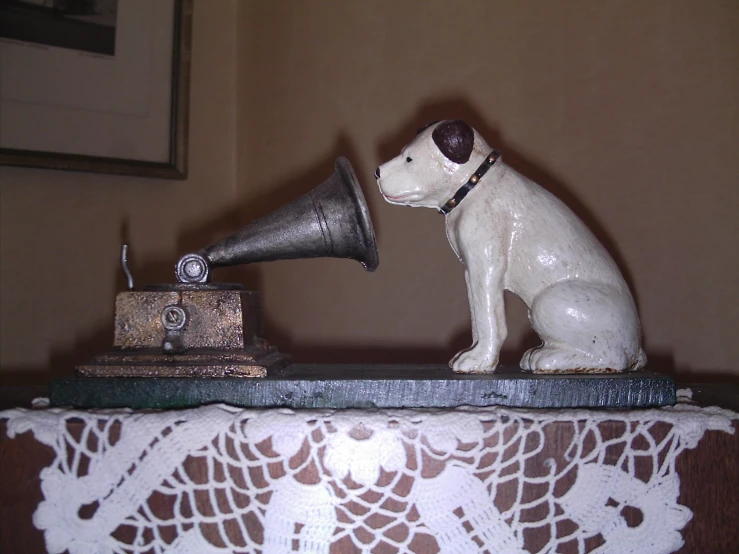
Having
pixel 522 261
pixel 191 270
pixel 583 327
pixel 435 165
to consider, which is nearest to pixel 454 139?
pixel 435 165

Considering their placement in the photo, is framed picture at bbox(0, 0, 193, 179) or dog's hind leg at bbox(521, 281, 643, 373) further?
framed picture at bbox(0, 0, 193, 179)

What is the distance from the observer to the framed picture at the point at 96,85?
1.29m

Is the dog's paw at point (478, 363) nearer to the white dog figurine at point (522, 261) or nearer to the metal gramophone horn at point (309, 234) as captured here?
the white dog figurine at point (522, 261)

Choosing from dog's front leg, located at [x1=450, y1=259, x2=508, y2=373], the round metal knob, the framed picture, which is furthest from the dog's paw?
the framed picture

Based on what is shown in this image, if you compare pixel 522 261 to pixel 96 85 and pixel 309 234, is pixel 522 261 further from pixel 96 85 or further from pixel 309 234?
pixel 96 85

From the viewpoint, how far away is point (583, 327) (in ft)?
2.68

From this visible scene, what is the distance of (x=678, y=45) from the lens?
1130mm

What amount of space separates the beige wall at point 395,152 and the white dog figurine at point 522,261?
36 centimetres

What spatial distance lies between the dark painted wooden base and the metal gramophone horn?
187mm

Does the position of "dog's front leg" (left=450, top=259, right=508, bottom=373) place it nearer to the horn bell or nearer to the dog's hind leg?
the dog's hind leg

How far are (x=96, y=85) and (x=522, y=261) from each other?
106cm

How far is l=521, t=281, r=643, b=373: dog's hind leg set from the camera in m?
0.82

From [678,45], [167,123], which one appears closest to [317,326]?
[167,123]

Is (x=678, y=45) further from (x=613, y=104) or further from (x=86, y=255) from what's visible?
(x=86, y=255)
